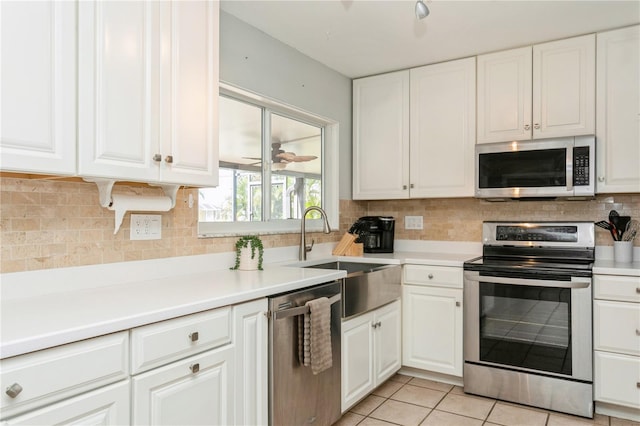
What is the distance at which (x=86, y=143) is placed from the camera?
5.00ft

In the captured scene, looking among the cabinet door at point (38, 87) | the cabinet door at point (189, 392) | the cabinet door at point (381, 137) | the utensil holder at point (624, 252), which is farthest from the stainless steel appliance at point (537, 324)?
the cabinet door at point (38, 87)

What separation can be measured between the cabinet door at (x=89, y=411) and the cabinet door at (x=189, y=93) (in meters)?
0.85

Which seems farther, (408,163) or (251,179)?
(408,163)

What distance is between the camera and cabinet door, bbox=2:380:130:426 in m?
1.12

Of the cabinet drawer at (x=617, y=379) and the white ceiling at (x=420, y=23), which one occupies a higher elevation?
the white ceiling at (x=420, y=23)

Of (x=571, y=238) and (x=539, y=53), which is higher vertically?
Result: (x=539, y=53)

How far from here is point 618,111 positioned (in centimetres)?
270

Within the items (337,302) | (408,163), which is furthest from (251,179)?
(408,163)

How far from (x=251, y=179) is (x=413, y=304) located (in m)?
1.43

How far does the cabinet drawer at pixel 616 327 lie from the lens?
2422 mm

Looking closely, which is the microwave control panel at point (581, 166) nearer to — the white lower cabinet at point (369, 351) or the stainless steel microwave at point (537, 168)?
the stainless steel microwave at point (537, 168)

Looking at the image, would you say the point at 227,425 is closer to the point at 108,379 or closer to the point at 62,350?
the point at 108,379

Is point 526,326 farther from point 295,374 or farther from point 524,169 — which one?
point 295,374

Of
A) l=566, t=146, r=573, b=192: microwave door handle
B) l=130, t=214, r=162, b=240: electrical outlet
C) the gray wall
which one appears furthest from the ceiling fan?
l=566, t=146, r=573, b=192: microwave door handle
